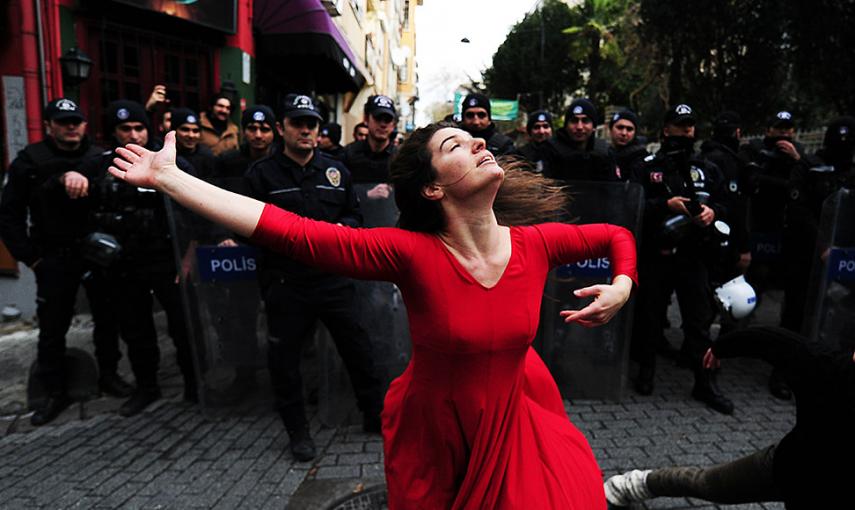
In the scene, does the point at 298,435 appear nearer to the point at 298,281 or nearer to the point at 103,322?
the point at 298,281

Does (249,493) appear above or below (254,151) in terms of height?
below

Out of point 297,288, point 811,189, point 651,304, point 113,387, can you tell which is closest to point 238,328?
point 297,288

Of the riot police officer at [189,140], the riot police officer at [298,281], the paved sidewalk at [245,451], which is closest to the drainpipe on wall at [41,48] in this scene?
the riot police officer at [189,140]

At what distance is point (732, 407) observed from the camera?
418 centimetres

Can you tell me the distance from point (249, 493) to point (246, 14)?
8564mm

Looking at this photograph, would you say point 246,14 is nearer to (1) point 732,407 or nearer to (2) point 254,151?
(2) point 254,151

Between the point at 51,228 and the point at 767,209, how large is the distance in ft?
20.2

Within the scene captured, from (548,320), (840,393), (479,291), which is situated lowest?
(548,320)

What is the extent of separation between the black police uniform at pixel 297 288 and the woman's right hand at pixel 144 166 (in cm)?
178

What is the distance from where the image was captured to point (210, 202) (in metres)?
1.62

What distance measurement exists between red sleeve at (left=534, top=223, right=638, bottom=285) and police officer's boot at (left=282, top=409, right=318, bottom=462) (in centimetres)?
214

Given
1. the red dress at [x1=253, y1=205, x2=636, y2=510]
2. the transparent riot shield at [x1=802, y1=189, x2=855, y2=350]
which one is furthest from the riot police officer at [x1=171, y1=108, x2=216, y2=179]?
the transparent riot shield at [x1=802, y1=189, x2=855, y2=350]

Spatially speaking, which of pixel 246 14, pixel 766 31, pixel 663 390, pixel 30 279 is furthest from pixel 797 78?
pixel 30 279

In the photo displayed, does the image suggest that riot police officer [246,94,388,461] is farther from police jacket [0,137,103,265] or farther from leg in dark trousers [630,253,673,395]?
leg in dark trousers [630,253,673,395]
